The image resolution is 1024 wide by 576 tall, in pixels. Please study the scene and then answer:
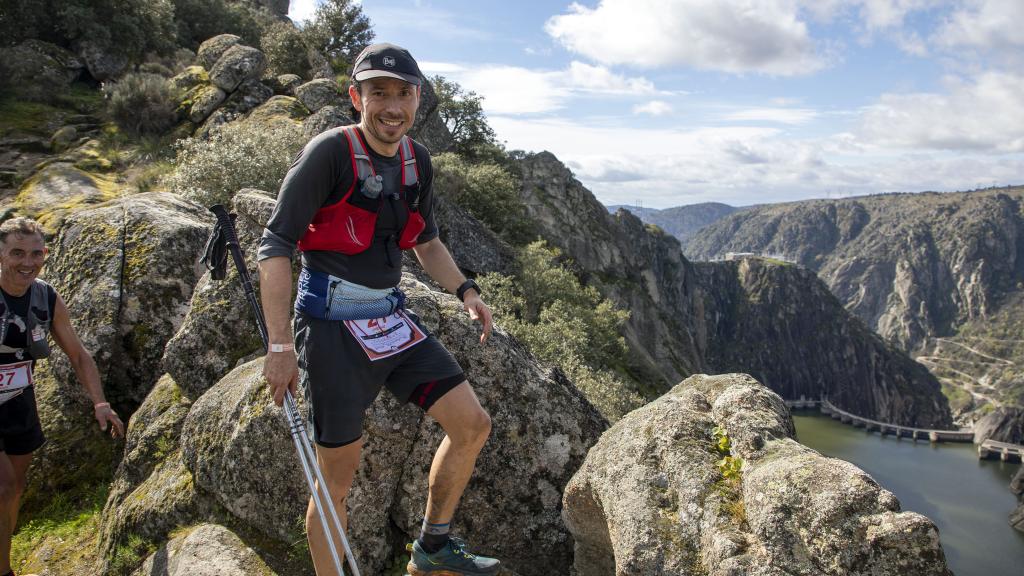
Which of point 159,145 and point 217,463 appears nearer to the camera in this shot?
point 217,463

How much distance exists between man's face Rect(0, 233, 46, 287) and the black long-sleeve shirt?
3659 millimetres

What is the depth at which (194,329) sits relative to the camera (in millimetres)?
8062

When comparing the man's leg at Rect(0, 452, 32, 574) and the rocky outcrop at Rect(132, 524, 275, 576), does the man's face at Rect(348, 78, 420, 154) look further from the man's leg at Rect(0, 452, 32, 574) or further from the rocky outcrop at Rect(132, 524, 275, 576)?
the man's leg at Rect(0, 452, 32, 574)

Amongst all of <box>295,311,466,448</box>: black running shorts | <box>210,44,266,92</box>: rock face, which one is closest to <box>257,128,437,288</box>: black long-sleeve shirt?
<box>295,311,466,448</box>: black running shorts

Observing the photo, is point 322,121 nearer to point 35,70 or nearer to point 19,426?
point 35,70

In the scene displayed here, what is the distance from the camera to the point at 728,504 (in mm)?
4688

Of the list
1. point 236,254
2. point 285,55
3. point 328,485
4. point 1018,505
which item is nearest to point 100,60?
point 285,55

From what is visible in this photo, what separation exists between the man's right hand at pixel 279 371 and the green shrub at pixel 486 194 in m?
28.2

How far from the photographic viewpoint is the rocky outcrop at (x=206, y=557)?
5.65 m

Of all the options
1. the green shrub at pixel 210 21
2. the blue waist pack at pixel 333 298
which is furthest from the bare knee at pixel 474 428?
the green shrub at pixel 210 21

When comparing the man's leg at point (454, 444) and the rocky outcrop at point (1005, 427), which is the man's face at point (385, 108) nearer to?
the man's leg at point (454, 444)

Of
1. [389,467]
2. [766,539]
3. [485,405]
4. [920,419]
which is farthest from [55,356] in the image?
[920,419]

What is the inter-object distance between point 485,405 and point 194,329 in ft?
14.5

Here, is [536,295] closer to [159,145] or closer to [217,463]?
[159,145]
